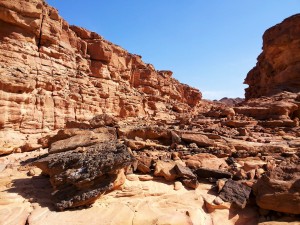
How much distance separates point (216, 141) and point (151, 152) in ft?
8.58

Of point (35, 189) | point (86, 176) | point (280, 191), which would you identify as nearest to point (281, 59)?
point (280, 191)

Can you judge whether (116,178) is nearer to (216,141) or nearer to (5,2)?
(216,141)

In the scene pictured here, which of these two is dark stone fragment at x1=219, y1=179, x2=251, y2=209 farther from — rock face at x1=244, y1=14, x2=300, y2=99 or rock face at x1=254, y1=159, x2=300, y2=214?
rock face at x1=244, y1=14, x2=300, y2=99

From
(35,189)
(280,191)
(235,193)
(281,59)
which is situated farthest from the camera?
(281,59)

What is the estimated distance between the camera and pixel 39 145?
11.7 metres

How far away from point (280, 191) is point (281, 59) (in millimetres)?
17924

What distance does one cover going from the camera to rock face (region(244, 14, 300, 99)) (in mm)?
18033

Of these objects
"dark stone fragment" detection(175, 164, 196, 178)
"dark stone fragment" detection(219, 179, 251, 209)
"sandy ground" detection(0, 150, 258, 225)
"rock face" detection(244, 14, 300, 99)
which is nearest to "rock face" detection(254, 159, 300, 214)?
"dark stone fragment" detection(219, 179, 251, 209)

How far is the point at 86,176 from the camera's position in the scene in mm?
5262

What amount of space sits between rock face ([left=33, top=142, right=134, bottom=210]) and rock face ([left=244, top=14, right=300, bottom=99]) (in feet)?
51.2

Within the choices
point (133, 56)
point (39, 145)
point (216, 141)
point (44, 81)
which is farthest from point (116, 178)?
point (133, 56)

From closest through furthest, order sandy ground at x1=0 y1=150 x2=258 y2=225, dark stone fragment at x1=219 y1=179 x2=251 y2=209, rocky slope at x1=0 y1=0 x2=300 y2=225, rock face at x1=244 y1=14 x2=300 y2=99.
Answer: sandy ground at x1=0 y1=150 x2=258 y2=225 < rocky slope at x1=0 y1=0 x2=300 y2=225 < dark stone fragment at x1=219 y1=179 x2=251 y2=209 < rock face at x1=244 y1=14 x2=300 y2=99

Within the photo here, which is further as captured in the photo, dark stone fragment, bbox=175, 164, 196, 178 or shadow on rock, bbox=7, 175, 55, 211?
dark stone fragment, bbox=175, 164, 196, 178

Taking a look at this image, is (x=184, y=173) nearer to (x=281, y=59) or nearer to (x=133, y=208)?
(x=133, y=208)
